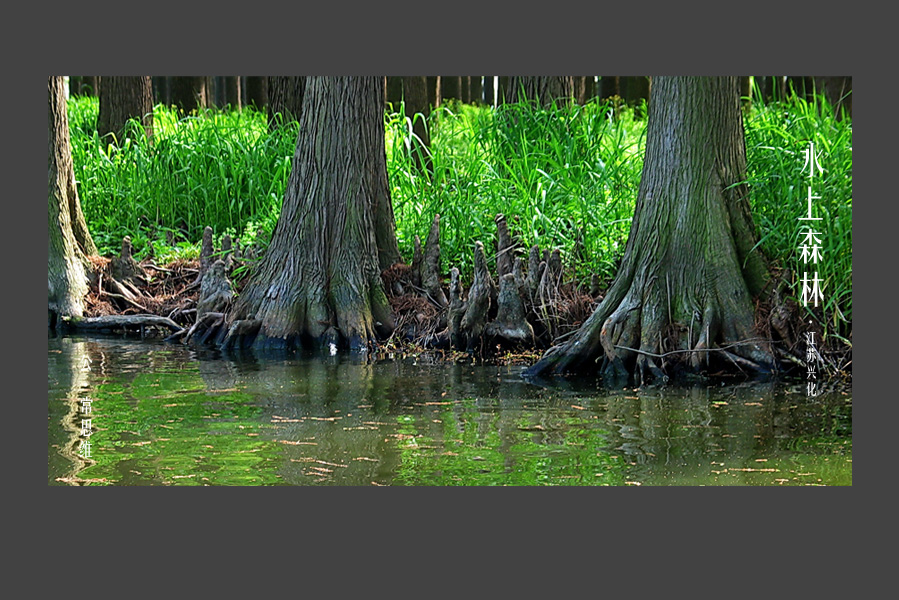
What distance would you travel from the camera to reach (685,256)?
8.12 meters

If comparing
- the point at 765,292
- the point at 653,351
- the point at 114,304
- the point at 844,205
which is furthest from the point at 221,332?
the point at 844,205

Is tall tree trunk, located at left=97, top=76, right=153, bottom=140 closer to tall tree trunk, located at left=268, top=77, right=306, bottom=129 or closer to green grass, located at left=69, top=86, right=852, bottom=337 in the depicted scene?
green grass, located at left=69, top=86, right=852, bottom=337

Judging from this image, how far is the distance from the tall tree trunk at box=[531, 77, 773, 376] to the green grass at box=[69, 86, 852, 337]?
0.36 m

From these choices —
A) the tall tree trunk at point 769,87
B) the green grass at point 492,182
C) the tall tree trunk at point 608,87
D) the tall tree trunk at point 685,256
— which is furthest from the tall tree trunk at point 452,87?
the tall tree trunk at point 685,256

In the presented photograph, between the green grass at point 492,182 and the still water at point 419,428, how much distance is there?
5.27 ft

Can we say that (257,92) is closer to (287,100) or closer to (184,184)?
(287,100)

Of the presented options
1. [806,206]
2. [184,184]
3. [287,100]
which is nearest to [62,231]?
[184,184]

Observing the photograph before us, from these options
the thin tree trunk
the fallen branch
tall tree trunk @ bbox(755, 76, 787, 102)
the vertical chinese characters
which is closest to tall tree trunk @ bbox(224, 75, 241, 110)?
the thin tree trunk

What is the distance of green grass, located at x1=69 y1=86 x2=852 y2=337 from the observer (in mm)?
8414

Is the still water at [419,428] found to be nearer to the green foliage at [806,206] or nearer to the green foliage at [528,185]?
the green foliage at [806,206]

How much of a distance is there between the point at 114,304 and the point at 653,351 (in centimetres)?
584

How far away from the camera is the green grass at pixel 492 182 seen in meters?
8.41

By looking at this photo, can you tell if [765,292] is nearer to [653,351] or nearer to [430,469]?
[653,351]

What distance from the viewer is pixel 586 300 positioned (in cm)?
915
